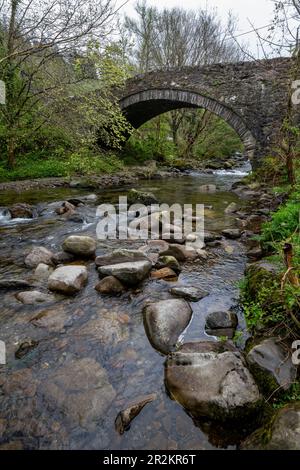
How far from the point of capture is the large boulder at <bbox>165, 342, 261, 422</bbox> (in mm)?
1622

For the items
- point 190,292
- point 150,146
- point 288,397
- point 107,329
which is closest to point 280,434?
point 288,397

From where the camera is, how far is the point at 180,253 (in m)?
3.90

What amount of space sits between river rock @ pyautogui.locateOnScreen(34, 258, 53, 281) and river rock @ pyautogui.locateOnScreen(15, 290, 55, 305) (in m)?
0.41

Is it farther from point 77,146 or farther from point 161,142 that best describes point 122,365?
point 161,142

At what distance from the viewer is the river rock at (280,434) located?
1.36 metres

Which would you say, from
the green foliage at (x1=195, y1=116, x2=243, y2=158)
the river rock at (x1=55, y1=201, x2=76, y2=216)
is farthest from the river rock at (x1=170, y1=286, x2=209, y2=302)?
the green foliage at (x1=195, y1=116, x2=243, y2=158)

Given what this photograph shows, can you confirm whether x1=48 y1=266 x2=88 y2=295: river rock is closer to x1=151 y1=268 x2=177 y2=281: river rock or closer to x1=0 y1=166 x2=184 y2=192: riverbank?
x1=151 y1=268 x2=177 y2=281: river rock

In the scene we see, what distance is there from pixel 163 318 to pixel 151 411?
2.63ft

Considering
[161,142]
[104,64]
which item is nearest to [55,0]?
[104,64]

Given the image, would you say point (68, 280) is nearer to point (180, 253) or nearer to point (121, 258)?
point (121, 258)

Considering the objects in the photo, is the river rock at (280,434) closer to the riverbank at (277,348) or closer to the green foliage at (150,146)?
the riverbank at (277,348)

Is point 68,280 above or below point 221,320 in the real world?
above

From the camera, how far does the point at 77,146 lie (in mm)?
8156

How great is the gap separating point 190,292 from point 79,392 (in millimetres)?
1459
